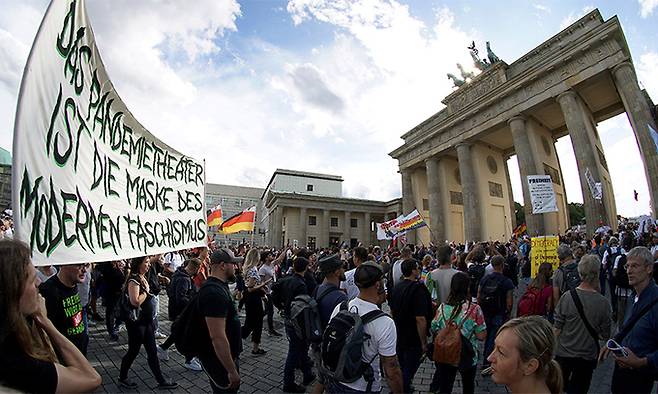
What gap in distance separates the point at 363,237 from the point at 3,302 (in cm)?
5303

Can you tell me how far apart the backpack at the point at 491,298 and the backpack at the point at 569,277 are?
1.03 meters

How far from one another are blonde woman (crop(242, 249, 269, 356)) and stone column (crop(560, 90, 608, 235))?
18121mm

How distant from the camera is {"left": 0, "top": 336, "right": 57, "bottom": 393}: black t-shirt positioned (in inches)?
48.3

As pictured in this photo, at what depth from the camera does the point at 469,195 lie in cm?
2544

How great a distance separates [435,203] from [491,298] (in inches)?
1033

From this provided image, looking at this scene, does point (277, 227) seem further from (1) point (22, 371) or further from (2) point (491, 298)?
(1) point (22, 371)

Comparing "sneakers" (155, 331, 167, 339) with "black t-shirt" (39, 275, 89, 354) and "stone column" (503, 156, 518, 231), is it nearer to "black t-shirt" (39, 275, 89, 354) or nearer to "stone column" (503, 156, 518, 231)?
"black t-shirt" (39, 275, 89, 354)

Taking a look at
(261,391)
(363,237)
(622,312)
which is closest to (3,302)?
(261,391)

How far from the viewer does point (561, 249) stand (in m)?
5.38

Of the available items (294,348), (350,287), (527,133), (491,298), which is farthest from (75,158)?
(527,133)

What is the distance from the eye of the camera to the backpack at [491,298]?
15.9 ft

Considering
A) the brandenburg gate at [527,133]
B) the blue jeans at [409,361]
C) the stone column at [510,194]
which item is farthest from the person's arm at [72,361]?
the stone column at [510,194]

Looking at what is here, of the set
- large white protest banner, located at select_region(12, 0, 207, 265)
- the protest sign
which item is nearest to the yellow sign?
large white protest banner, located at select_region(12, 0, 207, 265)

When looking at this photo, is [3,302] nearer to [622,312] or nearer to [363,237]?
[622,312]
